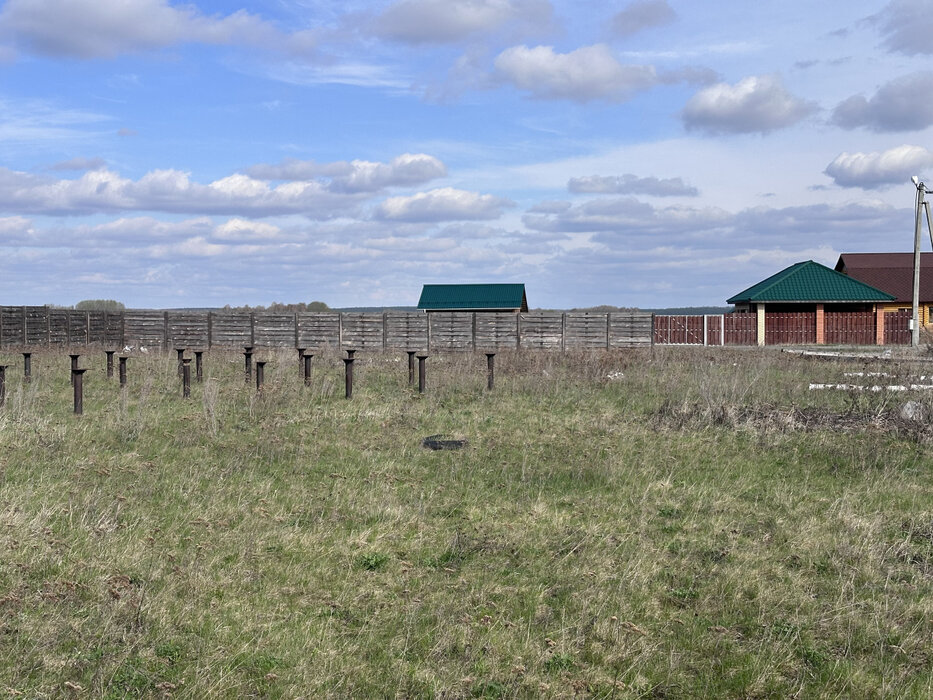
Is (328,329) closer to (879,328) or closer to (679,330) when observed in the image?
(679,330)

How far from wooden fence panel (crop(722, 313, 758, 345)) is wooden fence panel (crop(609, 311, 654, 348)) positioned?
818cm

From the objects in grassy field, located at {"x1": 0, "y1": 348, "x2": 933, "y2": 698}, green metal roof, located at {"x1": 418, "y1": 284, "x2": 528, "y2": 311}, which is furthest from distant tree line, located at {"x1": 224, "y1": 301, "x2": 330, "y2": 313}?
grassy field, located at {"x1": 0, "y1": 348, "x2": 933, "y2": 698}

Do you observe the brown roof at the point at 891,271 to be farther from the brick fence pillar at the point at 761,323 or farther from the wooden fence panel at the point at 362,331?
the wooden fence panel at the point at 362,331

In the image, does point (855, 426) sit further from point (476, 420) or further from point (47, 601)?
point (47, 601)

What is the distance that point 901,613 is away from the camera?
5457 mm

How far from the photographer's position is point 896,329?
38.5m

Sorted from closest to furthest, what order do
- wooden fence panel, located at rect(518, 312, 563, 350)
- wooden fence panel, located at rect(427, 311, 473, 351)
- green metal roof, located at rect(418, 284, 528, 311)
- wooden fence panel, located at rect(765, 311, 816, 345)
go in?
wooden fence panel, located at rect(427, 311, 473, 351) → wooden fence panel, located at rect(518, 312, 563, 350) → wooden fence panel, located at rect(765, 311, 816, 345) → green metal roof, located at rect(418, 284, 528, 311)

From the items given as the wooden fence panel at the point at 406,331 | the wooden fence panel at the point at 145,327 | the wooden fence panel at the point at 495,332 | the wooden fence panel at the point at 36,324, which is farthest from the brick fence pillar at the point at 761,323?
the wooden fence panel at the point at 36,324

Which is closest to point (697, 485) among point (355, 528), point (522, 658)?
point (355, 528)

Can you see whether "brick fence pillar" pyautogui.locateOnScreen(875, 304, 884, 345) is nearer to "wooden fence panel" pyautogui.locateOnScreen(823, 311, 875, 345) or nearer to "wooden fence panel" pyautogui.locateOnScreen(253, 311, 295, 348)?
"wooden fence panel" pyautogui.locateOnScreen(823, 311, 875, 345)

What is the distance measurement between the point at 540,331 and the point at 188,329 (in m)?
15.0

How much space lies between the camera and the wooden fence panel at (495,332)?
1244 inches

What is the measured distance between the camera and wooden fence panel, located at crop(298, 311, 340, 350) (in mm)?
32625

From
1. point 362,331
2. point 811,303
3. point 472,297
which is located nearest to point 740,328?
point 811,303
